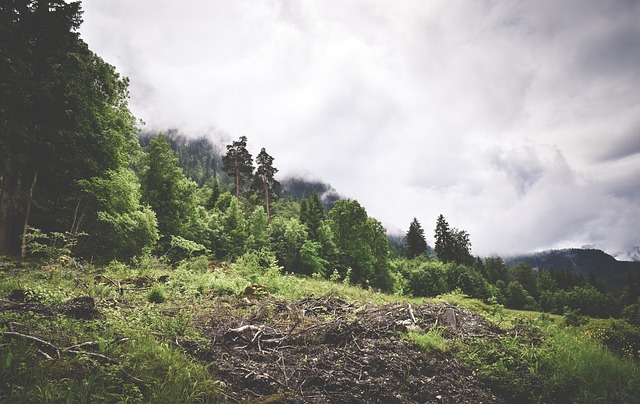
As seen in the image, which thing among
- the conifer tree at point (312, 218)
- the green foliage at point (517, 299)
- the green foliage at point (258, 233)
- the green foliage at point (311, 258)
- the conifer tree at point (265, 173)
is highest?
the conifer tree at point (265, 173)

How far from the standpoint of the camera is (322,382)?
4.28 m

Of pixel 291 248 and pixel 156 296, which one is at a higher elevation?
pixel 291 248

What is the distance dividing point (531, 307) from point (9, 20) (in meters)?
81.9

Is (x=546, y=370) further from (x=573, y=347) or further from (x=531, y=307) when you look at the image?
(x=531, y=307)

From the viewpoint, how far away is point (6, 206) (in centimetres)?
1138

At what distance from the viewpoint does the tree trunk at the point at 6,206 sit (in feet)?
37.0

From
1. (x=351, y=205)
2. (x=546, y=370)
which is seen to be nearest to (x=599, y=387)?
(x=546, y=370)

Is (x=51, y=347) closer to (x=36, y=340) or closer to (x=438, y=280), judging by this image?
(x=36, y=340)

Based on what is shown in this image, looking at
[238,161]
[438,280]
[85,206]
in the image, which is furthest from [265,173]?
[438,280]

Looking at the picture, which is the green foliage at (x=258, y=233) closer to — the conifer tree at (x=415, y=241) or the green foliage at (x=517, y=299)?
the conifer tree at (x=415, y=241)

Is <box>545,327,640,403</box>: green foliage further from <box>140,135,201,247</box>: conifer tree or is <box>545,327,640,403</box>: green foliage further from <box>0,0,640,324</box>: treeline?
<box>140,135,201,247</box>: conifer tree

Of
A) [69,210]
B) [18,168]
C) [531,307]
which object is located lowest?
[531,307]

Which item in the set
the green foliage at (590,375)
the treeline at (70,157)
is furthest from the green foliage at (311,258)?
the green foliage at (590,375)

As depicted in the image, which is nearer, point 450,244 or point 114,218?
point 114,218
